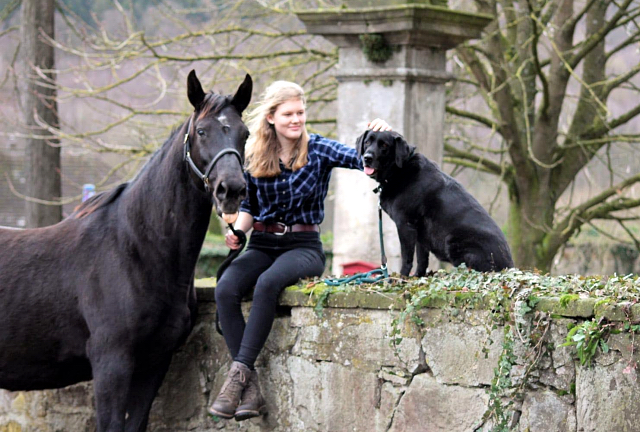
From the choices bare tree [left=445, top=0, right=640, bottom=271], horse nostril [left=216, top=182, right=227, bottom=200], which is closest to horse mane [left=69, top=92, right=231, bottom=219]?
horse nostril [left=216, top=182, right=227, bottom=200]

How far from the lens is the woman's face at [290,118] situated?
4645 mm

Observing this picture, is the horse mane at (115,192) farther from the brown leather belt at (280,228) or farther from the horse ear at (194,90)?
the brown leather belt at (280,228)

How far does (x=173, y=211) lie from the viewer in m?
4.14

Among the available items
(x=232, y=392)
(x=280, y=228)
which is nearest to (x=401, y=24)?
(x=280, y=228)

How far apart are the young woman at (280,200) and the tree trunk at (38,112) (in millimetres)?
5365

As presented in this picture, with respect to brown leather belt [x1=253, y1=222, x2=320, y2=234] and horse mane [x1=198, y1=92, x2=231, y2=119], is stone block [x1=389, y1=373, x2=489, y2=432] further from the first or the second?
horse mane [x1=198, y1=92, x2=231, y2=119]

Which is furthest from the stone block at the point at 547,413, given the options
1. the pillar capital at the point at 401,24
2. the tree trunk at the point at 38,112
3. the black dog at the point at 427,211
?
the tree trunk at the point at 38,112

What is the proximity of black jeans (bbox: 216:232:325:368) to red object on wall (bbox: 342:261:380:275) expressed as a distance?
7.12 feet

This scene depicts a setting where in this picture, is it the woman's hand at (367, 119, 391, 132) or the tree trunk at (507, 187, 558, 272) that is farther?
the tree trunk at (507, 187, 558, 272)

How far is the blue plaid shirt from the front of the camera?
4641 mm

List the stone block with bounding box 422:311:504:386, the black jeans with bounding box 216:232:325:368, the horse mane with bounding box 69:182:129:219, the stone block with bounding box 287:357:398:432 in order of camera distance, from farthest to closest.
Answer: the horse mane with bounding box 69:182:129:219, the black jeans with bounding box 216:232:325:368, the stone block with bounding box 287:357:398:432, the stone block with bounding box 422:311:504:386

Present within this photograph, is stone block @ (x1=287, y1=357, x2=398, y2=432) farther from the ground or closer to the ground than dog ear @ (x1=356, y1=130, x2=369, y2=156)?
closer to the ground

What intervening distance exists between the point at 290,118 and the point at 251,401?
1.60m

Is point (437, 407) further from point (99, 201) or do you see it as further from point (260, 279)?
point (99, 201)
